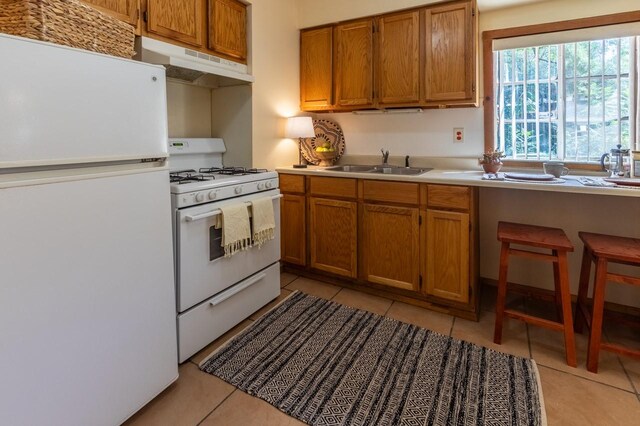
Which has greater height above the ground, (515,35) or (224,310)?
(515,35)

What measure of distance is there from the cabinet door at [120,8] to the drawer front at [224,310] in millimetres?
1600

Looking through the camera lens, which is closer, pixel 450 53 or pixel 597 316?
pixel 597 316

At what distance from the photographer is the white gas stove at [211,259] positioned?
1812 mm

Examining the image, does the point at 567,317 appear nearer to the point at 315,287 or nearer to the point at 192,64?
the point at 315,287

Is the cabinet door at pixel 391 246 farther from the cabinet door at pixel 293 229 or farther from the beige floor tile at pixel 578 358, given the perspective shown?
the beige floor tile at pixel 578 358

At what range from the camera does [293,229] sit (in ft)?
9.88

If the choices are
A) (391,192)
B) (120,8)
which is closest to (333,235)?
(391,192)

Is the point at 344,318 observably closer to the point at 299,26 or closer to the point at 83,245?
the point at 83,245

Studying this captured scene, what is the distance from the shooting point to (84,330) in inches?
49.4

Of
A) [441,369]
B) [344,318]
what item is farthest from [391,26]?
[441,369]

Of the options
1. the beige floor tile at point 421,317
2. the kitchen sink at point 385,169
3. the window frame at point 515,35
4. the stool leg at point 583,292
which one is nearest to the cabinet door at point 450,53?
the window frame at point 515,35

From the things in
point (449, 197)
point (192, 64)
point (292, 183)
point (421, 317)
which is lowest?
point (421, 317)

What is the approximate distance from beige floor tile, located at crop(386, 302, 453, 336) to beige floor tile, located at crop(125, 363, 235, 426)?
1201 millimetres

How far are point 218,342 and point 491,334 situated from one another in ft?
5.41
